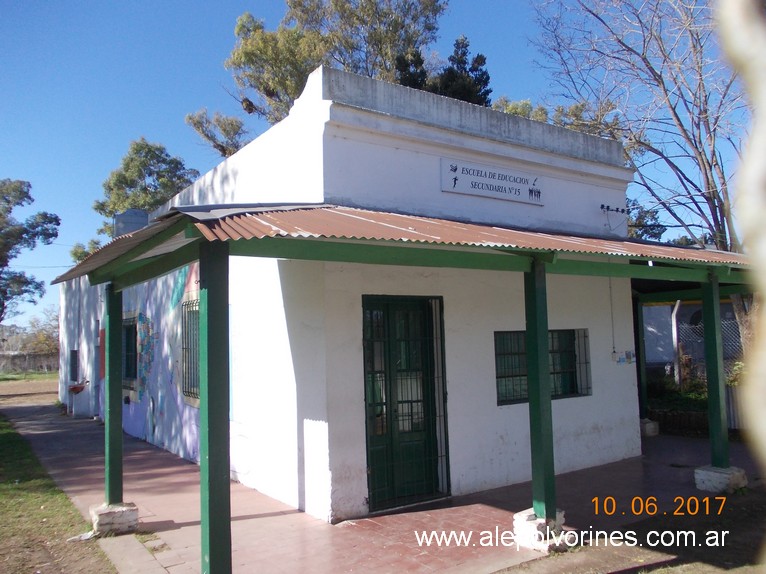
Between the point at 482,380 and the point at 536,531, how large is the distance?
2398 mm

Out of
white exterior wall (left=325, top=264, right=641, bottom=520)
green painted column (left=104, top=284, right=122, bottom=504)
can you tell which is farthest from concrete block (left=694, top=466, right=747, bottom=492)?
green painted column (left=104, top=284, right=122, bottom=504)

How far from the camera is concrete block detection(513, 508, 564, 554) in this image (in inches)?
214

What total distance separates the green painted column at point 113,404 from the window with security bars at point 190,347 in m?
2.47

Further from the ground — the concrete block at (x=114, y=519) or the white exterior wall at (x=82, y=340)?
the white exterior wall at (x=82, y=340)

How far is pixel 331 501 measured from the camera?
20.4 ft

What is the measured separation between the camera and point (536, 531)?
5449mm

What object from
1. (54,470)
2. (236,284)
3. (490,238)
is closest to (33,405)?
(54,470)

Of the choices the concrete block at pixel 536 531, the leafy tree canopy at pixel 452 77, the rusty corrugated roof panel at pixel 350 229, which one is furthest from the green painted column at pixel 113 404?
the leafy tree canopy at pixel 452 77

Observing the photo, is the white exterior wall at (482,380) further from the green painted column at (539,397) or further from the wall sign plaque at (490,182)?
the green painted column at (539,397)

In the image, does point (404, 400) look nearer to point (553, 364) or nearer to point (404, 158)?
point (553, 364)

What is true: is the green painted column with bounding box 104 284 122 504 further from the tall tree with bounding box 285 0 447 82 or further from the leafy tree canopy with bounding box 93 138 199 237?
the leafy tree canopy with bounding box 93 138 199 237

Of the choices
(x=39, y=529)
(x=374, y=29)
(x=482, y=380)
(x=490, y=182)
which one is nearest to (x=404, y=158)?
(x=490, y=182)

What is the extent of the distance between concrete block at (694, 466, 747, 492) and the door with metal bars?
3.08m

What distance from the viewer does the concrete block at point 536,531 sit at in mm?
5441
